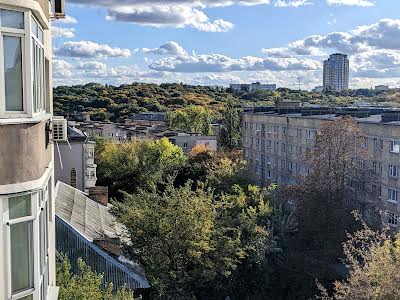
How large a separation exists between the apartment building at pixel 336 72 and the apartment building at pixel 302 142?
118 meters

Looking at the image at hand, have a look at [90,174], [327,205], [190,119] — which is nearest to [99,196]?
[90,174]

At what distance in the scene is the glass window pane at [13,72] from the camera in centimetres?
574

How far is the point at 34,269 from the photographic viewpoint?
6.22m

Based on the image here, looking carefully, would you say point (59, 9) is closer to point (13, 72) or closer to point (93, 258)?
point (13, 72)

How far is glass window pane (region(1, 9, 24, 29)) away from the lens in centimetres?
566

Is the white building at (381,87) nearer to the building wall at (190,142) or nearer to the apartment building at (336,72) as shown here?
the apartment building at (336,72)

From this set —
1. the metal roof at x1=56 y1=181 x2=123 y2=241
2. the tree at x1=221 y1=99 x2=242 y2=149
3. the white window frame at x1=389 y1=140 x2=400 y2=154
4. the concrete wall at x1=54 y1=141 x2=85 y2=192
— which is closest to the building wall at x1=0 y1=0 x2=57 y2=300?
the metal roof at x1=56 y1=181 x2=123 y2=241

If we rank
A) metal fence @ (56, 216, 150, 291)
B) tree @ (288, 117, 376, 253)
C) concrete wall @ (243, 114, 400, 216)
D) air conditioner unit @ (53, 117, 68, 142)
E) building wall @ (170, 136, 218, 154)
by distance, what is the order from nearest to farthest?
1. air conditioner unit @ (53, 117, 68, 142)
2. metal fence @ (56, 216, 150, 291)
3. tree @ (288, 117, 376, 253)
4. concrete wall @ (243, 114, 400, 216)
5. building wall @ (170, 136, 218, 154)

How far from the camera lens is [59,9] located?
32.9 feet

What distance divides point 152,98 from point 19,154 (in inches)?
4888

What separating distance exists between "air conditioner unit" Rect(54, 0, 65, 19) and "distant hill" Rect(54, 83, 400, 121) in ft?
296

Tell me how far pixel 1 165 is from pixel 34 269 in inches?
49.6

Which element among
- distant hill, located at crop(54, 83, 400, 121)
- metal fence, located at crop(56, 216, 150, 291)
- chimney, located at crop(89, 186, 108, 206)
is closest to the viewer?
metal fence, located at crop(56, 216, 150, 291)

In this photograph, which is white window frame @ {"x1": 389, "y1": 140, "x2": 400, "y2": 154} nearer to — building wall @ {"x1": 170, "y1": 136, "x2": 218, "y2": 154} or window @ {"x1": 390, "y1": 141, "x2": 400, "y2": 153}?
window @ {"x1": 390, "y1": 141, "x2": 400, "y2": 153}
